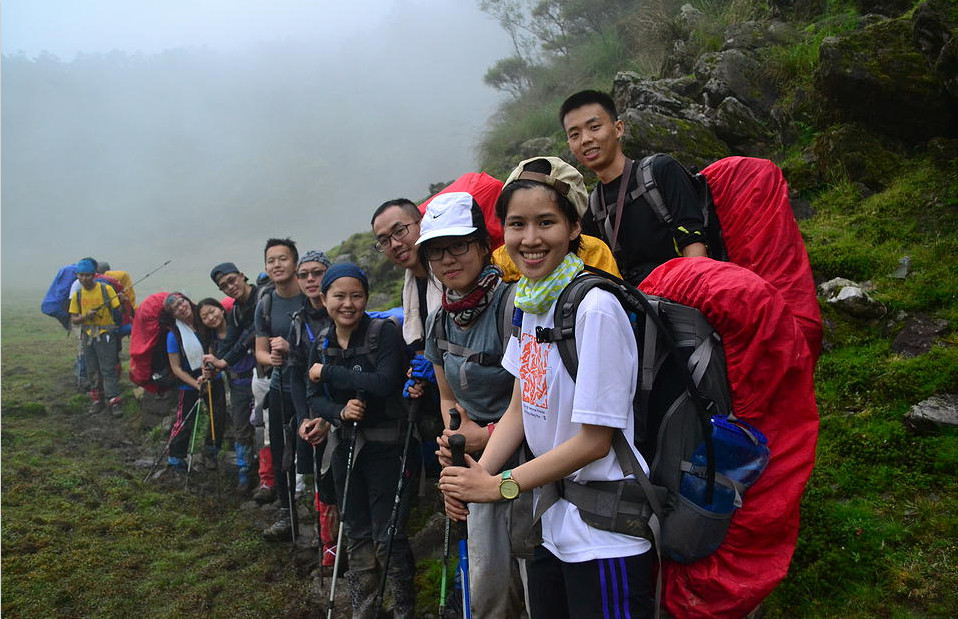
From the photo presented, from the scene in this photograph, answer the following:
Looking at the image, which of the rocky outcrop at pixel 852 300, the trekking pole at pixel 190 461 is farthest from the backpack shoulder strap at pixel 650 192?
the trekking pole at pixel 190 461

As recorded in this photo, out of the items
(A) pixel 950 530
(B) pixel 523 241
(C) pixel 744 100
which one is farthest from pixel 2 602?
(C) pixel 744 100

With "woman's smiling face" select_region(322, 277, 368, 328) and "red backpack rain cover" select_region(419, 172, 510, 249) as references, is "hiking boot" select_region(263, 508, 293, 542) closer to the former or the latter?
"woman's smiling face" select_region(322, 277, 368, 328)

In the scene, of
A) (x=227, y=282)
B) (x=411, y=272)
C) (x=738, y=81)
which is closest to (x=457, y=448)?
(x=411, y=272)

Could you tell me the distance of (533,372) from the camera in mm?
2275

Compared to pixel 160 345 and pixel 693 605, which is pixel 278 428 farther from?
pixel 693 605

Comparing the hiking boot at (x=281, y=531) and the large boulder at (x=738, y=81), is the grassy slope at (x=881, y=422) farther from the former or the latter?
the hiking boot at (x=281, y=531)

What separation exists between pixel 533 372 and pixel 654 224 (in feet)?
5.07

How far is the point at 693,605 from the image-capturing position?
1986 mm

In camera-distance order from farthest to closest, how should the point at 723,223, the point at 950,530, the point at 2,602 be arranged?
the point at 2,602 → the point at 950,530 → the point at 723,223

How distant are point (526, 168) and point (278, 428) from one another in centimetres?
552

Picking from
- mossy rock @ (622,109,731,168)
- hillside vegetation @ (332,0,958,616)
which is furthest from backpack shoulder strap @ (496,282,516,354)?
mossy rock @ (622,109,731,168)

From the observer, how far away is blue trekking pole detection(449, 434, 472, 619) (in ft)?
7.57

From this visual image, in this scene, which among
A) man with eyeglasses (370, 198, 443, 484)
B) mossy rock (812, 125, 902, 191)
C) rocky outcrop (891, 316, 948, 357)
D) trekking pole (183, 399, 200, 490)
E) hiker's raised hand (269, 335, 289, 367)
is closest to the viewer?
man with eyeglasses (370, 198, 443, 484)

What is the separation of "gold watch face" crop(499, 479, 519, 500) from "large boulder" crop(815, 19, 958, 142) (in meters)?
7.30
